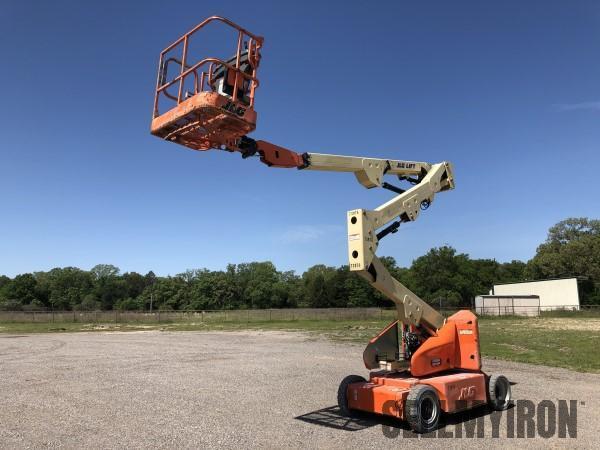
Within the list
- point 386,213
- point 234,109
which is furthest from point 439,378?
point 234,109

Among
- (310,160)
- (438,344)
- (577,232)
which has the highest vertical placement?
(577,232)

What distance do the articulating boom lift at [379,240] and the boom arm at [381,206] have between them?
2cm

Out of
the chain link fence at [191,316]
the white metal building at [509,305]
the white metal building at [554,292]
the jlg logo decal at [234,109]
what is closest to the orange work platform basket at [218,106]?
the jlg logo decal at [234,109]

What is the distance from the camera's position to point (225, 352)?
2162 cm

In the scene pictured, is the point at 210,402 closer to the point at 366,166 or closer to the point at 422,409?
the point at 422,409

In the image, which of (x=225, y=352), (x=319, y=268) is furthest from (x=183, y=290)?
(x=225, y=352)

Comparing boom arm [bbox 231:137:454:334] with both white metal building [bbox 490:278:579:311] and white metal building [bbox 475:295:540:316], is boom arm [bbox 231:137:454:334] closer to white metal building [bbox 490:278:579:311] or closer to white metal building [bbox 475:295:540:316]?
white metal building [bbox 475:295:540:316]

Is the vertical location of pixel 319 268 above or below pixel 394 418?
Answer: above

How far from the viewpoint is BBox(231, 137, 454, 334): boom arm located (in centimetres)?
830

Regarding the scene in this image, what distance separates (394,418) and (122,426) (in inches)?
191

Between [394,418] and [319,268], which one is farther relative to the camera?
[319,268]

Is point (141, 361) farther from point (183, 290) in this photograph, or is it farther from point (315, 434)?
point (183, 290)

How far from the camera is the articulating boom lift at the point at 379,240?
275 inches

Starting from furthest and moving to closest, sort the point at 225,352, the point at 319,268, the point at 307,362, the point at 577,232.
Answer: the point at 319,268, the point at 577,232, the point at 225,352, the point at 307,362
